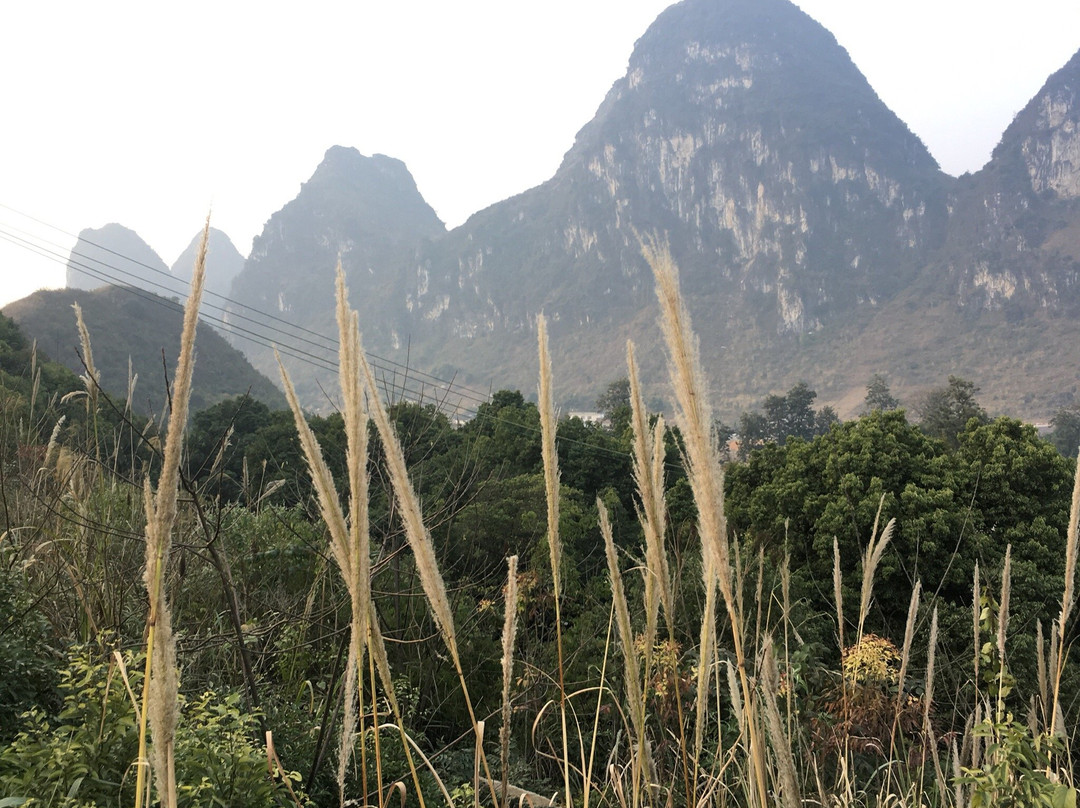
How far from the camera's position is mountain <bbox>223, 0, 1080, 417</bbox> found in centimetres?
10275

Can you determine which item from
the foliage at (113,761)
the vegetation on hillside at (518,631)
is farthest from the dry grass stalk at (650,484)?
the foliage at (113,761)

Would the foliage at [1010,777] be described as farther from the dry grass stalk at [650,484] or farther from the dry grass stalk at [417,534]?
the dry grass stalk at [417,534]

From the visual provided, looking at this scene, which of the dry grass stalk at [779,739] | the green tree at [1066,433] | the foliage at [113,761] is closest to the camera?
the dry grass stalk at [779,739]

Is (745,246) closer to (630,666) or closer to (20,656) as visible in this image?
(20,656)

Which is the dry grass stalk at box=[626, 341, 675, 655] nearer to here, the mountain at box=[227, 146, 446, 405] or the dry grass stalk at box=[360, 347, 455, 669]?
the dry grass stalk at box=[360, 347, 455, 669]

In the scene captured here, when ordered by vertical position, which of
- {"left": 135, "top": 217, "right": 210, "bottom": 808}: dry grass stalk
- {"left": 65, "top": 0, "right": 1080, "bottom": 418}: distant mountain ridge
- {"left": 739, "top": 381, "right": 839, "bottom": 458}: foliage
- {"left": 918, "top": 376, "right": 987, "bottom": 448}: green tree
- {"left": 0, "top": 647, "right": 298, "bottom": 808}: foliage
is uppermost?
{"left": 65, "top": 0, "right": 1080, "bottom": 418}: distant mountain ridge

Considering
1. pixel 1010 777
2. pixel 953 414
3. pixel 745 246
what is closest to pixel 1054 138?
pixel 745 246

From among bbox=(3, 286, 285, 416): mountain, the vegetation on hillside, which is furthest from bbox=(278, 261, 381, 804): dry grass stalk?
bbox=(3, 286, 285, 416): mountain

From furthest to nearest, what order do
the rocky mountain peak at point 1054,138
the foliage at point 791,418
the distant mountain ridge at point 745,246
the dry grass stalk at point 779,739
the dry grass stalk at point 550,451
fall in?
the rocky mountain peak at point 1054,138 < the distant mountain ridge at point 745,246 < the foliage at point 791,418 < the dry grass stalk at point 550,451 < the dry grass stalk at point 779,739

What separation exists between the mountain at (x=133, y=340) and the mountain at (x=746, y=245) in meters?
50.7

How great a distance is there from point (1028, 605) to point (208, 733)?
28.6 ft

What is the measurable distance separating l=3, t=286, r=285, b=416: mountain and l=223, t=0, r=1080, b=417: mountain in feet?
166

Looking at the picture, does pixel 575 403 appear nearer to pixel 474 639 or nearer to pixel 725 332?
pixel 725 332

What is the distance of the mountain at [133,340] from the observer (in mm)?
42438
